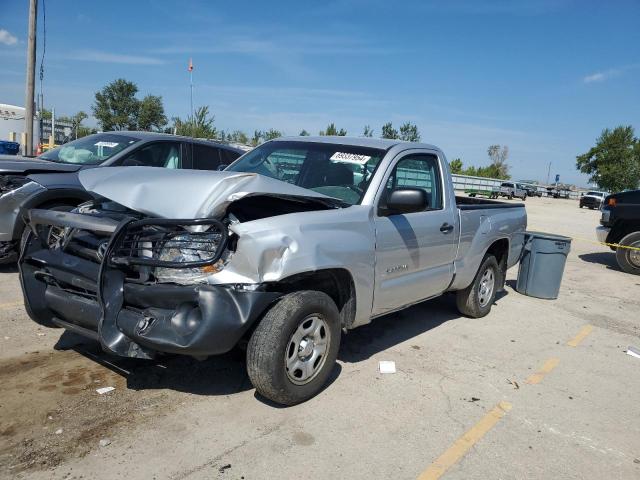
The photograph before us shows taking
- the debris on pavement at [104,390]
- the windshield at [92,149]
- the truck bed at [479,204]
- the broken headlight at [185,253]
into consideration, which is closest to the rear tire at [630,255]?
the truck bed at [479,204]

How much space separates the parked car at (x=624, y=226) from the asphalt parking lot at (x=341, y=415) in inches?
235

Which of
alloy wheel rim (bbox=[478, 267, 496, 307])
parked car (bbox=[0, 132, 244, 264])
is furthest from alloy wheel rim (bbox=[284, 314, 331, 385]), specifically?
parked car (bbox=[0, 132, 244, 264])

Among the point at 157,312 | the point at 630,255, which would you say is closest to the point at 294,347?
the point at 157,312

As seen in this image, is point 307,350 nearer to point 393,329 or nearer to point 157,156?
point 393,329

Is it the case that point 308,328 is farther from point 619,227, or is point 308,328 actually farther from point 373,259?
point 619,227

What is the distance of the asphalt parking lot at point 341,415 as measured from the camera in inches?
115

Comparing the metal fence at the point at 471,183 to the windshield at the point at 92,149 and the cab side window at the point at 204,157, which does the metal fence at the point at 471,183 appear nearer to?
the cab side window at the point at 204,157

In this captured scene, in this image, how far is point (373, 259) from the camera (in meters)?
3.98

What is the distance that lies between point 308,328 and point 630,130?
241 ft

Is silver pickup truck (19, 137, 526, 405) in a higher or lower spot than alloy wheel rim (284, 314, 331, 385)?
higher

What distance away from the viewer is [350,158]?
14.7ft

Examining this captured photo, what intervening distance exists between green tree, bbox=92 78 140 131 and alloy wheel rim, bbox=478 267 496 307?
191ft

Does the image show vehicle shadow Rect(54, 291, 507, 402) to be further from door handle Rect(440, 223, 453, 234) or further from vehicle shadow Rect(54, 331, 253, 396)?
door handle Rect(440, 223, 453, 234)

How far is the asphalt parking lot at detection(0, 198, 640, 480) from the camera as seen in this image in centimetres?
292
